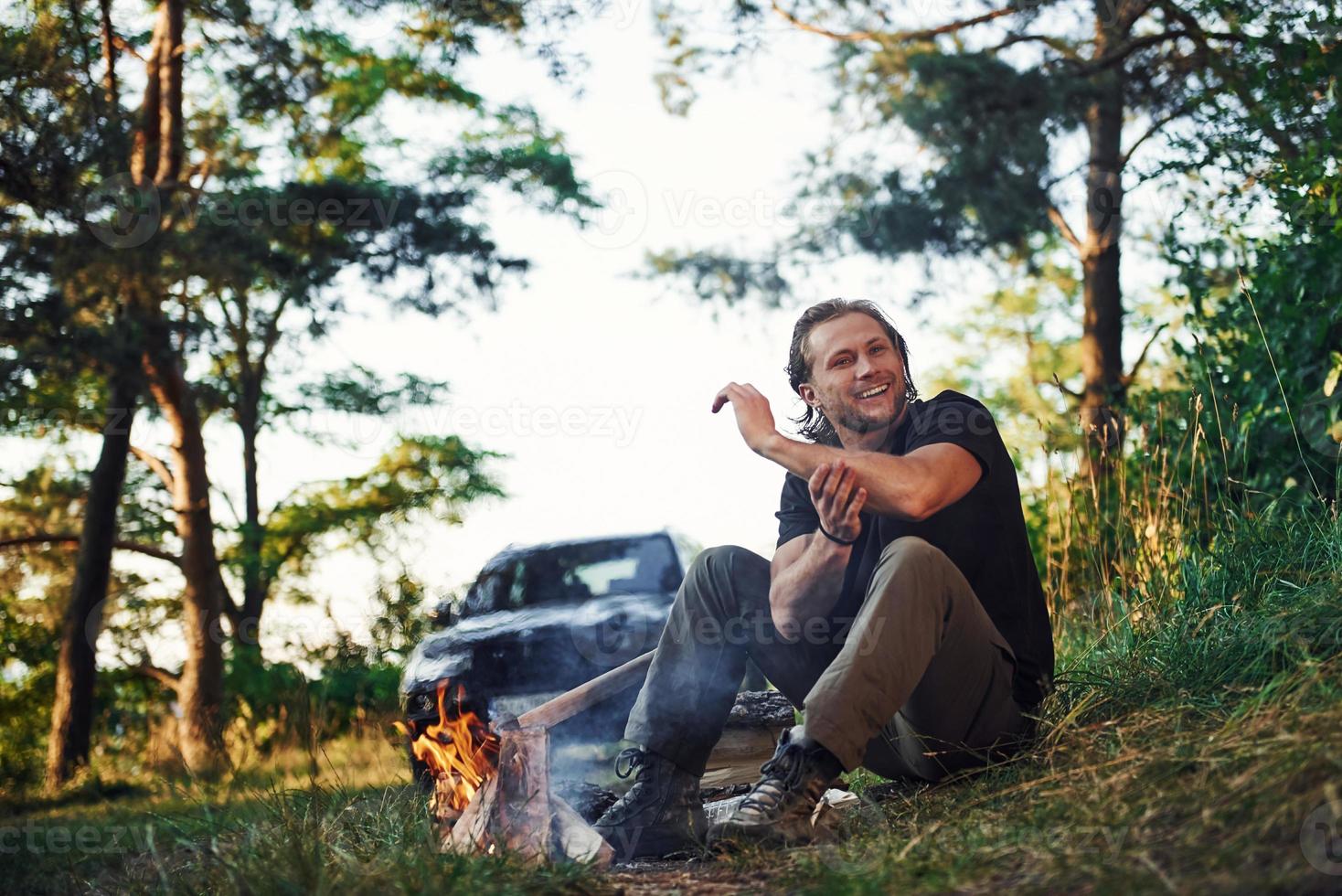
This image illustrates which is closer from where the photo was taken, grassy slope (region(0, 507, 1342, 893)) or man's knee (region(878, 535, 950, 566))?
grassy slope (region(0, 507, 1342, 893))

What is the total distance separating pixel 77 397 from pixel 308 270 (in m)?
5.71

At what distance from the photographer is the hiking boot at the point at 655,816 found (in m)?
3.14

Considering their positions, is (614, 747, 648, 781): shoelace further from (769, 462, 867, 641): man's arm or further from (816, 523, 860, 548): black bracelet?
(816, 523, 860, 548): black bracelet

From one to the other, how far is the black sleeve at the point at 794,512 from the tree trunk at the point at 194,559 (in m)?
9.13

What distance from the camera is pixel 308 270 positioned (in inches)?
436

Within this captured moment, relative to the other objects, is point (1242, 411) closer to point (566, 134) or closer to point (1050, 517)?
point (1050, 517)

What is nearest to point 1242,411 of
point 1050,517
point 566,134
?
point 1050,517

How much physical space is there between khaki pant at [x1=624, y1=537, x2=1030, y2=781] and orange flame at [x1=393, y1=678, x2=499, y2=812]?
40 cm

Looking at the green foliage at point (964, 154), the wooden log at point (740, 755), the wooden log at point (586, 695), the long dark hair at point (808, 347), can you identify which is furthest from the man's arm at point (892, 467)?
the green foliage at point (964, 154)

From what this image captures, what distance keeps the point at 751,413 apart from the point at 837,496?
0.35m

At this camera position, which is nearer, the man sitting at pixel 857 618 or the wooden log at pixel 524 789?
the man sitting at pixel 857 618

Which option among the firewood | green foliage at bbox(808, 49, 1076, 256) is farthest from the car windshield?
green foliage at bbox(808, 49, 1076, 256)

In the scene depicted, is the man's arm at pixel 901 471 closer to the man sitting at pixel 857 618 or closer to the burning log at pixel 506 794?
the man sitting at pixel 857 618

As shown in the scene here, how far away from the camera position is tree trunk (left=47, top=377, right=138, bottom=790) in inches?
399
